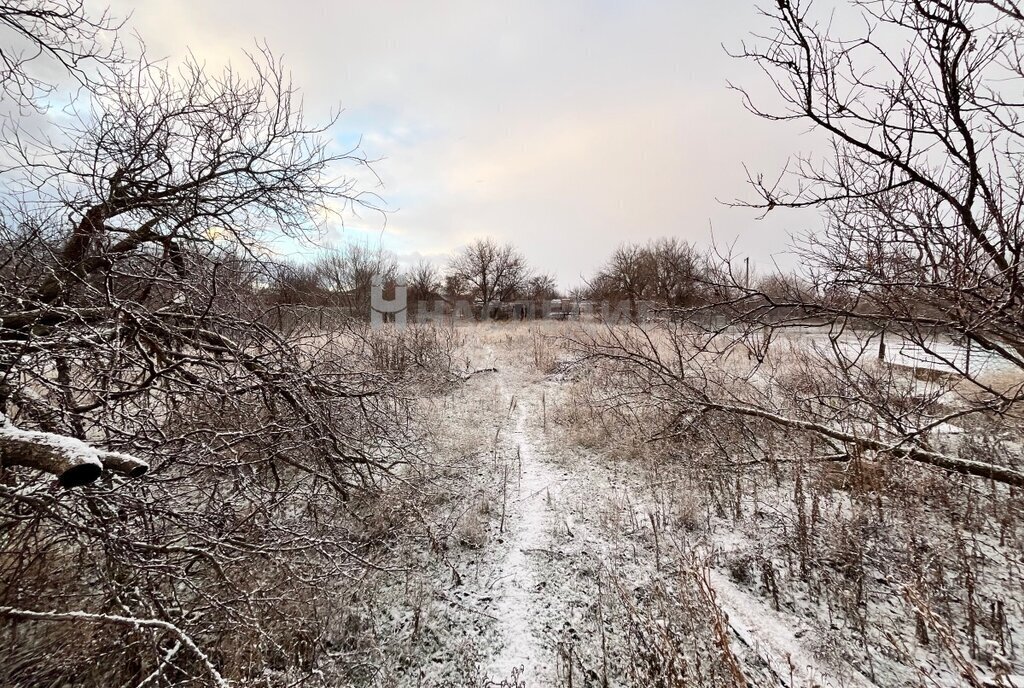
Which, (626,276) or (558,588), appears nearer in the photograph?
(558,588)

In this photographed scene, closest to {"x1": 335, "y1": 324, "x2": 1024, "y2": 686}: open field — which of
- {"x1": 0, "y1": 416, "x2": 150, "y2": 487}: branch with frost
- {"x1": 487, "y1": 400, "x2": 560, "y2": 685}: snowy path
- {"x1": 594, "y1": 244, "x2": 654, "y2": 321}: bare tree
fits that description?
{"x1": 487, "y1": 400, "x2": 560, "y2": 685}: snowy path

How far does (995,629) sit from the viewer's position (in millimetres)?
2203

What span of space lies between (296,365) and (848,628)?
3797mm

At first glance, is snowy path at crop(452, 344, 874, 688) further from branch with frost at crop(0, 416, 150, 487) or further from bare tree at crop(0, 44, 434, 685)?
branch with frost at crop(0, 416, 150, 487)

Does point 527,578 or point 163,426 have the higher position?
point 163,426

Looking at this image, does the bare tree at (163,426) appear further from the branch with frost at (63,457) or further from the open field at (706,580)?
the open field at (706,580)

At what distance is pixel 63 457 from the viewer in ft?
3.33

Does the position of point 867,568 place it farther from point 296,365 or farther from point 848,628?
point 296,365

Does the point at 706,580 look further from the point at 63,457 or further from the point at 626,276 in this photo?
the point at 626,276

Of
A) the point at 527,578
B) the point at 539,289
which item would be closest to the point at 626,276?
the point at 539,289

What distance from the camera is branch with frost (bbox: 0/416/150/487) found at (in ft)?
3.12

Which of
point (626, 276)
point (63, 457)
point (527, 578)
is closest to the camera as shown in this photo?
point (63, 457)

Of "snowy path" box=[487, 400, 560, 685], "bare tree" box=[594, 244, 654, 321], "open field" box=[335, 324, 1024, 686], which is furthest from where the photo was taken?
"bare tree" box=[594, 244, 654, 321]

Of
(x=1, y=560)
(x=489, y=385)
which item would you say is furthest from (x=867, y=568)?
(x=489, y=385)
